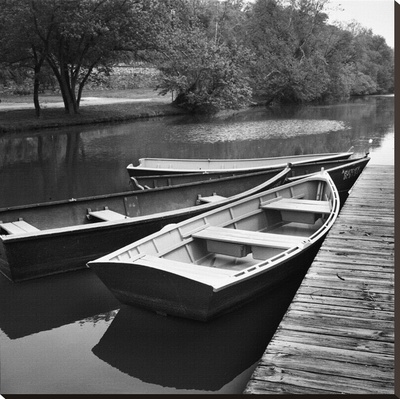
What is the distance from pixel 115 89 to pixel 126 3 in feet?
58.7

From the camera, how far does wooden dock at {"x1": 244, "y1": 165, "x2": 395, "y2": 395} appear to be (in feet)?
12.1

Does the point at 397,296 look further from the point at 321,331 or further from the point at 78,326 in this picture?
the point at 78,326

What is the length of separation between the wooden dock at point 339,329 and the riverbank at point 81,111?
2165 cm

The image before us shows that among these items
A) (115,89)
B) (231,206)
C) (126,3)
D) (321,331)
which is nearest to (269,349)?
(321,331)

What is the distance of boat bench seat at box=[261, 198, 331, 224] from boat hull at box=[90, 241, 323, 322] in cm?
204

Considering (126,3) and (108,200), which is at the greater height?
(126,3)

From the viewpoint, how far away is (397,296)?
2217 millimetres

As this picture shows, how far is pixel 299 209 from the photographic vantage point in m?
8.27

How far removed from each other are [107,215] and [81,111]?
74.8 feet

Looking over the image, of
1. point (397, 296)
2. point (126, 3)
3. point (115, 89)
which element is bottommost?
point (397, 296)

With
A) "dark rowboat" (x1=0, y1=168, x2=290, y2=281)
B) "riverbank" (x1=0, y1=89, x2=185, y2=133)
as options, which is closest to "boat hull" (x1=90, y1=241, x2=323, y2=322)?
"dark rowboat" (x1=0, y1=168, x2=290, y2=281)

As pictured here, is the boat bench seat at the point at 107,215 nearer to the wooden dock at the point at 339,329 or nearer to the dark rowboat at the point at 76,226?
the dark rowboat at the point at 76,226

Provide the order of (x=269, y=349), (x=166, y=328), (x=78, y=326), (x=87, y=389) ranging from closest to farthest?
(x=269, y=349)
(x=87, y=389)
(x=166, y=328)
(x=78, y=326)

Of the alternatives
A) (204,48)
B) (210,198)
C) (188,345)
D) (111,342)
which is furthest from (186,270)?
(204,48)
